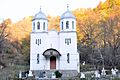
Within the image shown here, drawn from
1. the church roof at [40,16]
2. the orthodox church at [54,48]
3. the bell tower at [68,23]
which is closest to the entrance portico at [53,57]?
the orthodox church at [54,48]

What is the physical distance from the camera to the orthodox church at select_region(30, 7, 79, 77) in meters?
34.5

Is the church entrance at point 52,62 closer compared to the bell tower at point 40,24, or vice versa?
the church entrance at point 52,62

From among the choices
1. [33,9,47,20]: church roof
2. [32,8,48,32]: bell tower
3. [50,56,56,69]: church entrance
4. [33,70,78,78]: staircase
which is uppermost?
[33,9,47,20]: church roof

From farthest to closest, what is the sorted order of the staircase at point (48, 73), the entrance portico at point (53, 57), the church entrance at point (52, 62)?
the church entrance at point (52, 62), the entrance portico at point (53, 57), the staircase at point (48, 73)

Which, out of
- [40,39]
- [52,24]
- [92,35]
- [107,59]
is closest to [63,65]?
[40,39]

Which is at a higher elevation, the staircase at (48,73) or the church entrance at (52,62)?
the church entrance at (52,62)

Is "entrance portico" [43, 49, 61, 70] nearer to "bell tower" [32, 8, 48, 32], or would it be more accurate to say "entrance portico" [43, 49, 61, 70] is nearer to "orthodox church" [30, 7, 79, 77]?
"orthodox church" [30, 7, 79, 77]

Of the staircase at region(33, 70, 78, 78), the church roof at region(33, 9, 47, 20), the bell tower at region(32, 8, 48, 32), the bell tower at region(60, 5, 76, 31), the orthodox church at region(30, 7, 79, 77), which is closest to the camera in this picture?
Result: the staircase at region(33, 70, 78, 78)

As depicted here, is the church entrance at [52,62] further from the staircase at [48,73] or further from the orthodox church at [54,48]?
the staircase at [48,73]

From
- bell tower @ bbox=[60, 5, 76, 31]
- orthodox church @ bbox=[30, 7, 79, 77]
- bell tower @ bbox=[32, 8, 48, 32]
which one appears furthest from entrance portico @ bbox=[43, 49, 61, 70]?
bell tower @ bbox=[60, 5, 76, 31]

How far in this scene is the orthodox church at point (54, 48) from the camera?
34531 millimetres

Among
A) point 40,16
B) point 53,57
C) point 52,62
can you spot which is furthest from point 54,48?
point 40,16

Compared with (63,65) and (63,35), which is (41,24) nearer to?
(63,35)

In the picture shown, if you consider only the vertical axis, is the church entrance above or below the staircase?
above
